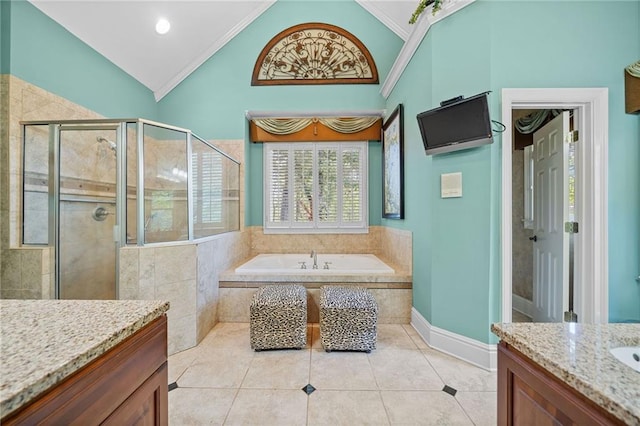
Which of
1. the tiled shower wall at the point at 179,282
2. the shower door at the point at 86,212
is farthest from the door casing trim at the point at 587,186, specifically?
the shower door at the point at 86,212

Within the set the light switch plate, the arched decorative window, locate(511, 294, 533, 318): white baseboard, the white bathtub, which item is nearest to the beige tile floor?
the white bathtub

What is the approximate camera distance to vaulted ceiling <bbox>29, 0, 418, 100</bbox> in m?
2.30

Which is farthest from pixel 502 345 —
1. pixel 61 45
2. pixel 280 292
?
pixel 61 45

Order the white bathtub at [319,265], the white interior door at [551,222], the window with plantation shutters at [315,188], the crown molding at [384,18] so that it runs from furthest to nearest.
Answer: the window with plantation shutters at [315,188] → the crown molding at [384,18] → the white bathtub at [319,265] → the white interior door at [551,222]

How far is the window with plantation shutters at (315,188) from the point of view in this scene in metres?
3.64

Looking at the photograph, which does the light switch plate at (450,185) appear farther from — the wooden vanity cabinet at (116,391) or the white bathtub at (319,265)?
the wooden vanity cabinet at (116,391)

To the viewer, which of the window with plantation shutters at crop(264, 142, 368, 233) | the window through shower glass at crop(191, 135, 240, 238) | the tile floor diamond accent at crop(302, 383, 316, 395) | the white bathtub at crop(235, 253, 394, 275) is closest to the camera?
the tile floor diamond accent at crop(302, 383, 316, 395)

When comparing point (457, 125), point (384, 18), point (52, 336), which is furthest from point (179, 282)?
point (384, 18)

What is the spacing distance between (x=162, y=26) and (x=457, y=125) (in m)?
3.17

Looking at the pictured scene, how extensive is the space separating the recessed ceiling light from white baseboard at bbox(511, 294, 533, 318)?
4.83m

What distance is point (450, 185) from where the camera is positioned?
1.99 m

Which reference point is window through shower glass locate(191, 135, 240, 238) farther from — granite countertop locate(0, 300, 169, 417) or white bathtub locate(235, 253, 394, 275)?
granite countertop locate(0, 300, 169, 417)

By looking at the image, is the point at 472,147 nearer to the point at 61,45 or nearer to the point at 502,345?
the point at 502,345

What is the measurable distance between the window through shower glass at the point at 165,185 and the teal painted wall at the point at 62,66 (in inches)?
39.0
